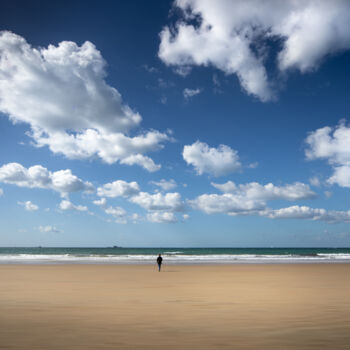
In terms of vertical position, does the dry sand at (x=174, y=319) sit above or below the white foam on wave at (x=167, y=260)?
below

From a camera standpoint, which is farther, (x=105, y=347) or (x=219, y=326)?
(x=219, y=326)

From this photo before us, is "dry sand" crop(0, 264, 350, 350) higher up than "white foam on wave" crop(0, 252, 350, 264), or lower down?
lower down

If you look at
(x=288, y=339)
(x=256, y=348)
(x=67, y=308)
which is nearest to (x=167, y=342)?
(x=256, y=348)

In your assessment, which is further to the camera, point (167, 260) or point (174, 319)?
point (167, 260)

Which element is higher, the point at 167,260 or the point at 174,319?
the point at 167,260

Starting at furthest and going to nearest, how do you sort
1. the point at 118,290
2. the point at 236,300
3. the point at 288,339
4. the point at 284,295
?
the point at 118,290
the point at 284,295
the point at 236,300
the point at 288,339

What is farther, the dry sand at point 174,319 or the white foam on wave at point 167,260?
the white foam on wave at point 167,260

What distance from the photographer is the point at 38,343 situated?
816 centimetres

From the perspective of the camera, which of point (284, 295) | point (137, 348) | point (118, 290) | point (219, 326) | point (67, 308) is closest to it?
point (137, 348)

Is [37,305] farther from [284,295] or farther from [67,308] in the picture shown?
[284,295]

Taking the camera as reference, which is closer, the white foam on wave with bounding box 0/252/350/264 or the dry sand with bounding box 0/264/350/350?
the dry sand with bounding box 0/264/350/350

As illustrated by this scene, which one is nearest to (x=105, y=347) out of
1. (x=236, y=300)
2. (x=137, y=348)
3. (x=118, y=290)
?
(x=137, y=348)

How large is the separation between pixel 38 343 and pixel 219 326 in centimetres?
525

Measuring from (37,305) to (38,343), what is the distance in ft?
19.2
